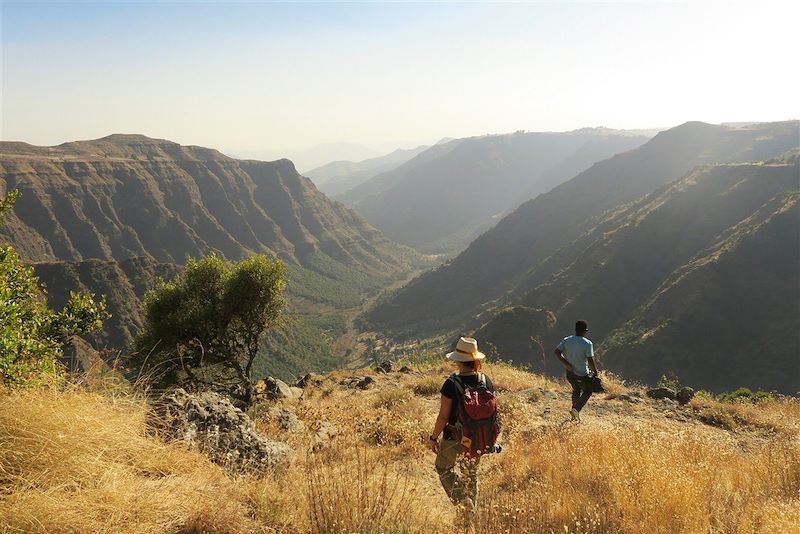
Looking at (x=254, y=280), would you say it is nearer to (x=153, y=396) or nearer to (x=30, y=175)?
(x=153, y=396)

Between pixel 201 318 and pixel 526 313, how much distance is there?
57736 mm

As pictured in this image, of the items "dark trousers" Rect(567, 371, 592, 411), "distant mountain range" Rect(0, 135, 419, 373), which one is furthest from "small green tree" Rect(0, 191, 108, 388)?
"distant mountain range" Rect(0, 135, 419, 373)

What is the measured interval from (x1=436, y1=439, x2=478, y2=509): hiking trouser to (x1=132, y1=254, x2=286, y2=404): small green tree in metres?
13.4

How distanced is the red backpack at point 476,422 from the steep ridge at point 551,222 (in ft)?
381

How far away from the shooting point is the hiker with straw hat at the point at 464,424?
16.4 feet

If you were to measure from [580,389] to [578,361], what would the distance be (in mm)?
860

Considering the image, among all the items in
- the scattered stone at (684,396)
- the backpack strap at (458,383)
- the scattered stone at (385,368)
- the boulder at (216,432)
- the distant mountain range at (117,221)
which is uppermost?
the distant mountain range at (117,221)

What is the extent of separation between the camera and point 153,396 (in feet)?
22.3

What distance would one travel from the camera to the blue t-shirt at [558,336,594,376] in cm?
1012

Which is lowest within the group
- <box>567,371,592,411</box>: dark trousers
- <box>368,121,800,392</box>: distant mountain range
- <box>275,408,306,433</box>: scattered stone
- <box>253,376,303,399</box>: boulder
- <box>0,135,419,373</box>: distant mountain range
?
<box>368,121,800,392</box>: distant mountain range

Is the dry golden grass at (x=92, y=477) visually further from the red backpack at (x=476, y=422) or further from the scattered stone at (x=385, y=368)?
the scattered stone at (x=385, y=368)

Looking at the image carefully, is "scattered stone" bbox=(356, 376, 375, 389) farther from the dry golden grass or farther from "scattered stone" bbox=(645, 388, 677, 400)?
the dry golden grass

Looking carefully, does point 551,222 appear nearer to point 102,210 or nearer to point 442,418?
point 442,418

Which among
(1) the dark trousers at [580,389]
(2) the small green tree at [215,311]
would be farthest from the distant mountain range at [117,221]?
(1) the dark trousers at [580,389]
